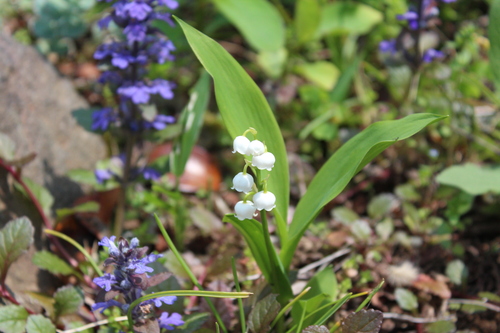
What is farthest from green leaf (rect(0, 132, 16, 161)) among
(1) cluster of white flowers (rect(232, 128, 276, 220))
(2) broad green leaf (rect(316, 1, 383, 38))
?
(2) broad green leaf (rect(316, 1, 383, 38))

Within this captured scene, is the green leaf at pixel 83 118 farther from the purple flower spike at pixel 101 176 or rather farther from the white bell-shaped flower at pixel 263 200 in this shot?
the white bell-shaped flower at pixel 263 200

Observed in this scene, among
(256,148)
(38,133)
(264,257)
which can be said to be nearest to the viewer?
(256,148)

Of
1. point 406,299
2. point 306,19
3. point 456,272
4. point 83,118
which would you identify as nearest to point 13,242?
point 83,118

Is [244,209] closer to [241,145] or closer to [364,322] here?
[241,145]

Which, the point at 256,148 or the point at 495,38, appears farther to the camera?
the point at 495,38

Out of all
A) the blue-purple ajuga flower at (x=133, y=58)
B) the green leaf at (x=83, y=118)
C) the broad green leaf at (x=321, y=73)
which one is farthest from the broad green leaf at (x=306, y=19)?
the green leaf at (x=83, y=118)

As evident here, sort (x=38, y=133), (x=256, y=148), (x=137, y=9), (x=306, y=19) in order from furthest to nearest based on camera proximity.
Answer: (x=306, y=19), (x=38, y=133), (x=137, y=9), (x=256, y=148)

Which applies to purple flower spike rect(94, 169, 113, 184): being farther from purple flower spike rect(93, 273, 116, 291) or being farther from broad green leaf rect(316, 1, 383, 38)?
broad green leaf rect(316, 1, 383, 38)
